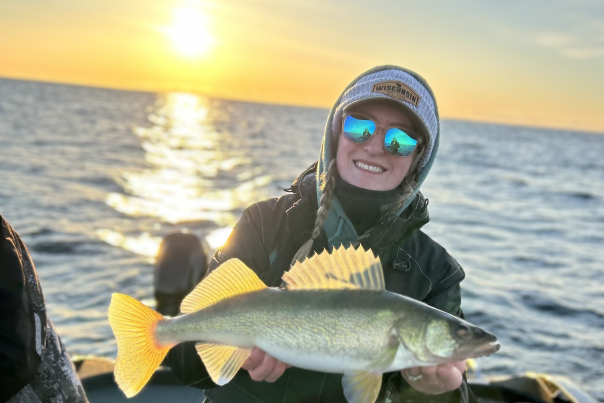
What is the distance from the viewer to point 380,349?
7.96ft

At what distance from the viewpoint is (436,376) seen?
102 inches

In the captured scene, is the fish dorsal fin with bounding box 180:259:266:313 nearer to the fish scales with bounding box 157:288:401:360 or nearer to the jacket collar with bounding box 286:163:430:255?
the fish scales with bounding box 157:288:401:360

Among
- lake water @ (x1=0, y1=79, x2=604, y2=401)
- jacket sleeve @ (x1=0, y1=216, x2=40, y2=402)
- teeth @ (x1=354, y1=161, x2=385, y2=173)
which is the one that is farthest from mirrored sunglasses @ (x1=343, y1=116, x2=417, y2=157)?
lake water @ (x1=0, y1=79, x2=604, y2=401)

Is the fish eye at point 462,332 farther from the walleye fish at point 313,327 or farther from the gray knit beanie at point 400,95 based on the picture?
the gray knit beanie at point 400,95

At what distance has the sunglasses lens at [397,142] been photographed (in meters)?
3.36

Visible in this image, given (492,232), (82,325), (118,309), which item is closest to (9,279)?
(118,309)

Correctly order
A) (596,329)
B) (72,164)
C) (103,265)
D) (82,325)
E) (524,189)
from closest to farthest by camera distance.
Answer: (82,325)
(596,329)
(103,265)
(72,164)
(524,189)

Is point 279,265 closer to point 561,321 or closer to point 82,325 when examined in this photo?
point 82,325

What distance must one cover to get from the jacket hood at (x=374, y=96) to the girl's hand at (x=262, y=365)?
0.99 m

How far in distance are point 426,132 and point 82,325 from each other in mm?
8114

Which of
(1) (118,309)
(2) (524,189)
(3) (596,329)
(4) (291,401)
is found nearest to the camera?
(1) (118,309)

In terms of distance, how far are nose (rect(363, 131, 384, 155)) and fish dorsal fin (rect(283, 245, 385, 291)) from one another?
37.6 inches

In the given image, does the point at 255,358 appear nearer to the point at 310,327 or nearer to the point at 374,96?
the point at 310,327

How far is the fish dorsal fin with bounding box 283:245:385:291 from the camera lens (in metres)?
2.57
